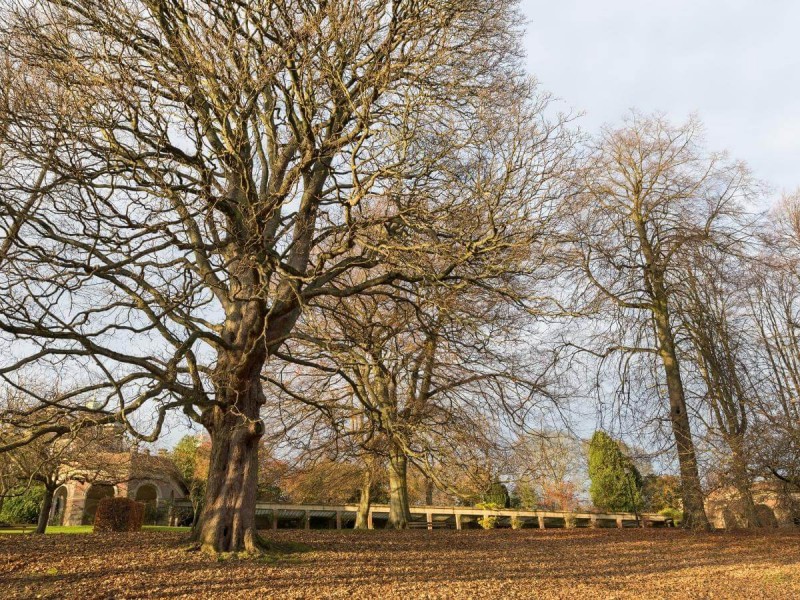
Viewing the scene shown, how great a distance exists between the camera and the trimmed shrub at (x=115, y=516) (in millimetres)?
13031

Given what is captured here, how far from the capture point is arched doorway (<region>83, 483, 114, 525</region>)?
2672 centimetres

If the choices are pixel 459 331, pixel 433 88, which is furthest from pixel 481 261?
pixel 433 88

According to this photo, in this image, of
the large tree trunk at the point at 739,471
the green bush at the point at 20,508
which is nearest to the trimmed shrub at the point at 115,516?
the large tree trunk at the point at 739,471

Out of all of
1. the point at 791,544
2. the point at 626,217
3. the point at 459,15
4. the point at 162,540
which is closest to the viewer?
the point at 459,15

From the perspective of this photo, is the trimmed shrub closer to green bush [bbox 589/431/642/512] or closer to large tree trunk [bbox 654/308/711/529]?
large tree trunk [bbox 654/308/711/529]

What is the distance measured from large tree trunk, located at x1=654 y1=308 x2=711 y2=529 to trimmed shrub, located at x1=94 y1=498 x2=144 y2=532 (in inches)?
467

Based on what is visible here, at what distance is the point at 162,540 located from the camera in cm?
837

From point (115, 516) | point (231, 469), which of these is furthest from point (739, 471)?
point (115, 516)

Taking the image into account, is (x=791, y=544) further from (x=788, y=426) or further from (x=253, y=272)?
(x=253, y=272)

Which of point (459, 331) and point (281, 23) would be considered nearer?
point (281, 23)

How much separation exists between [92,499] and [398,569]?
1005 inches

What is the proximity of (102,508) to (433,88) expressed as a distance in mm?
11471

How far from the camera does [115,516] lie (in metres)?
13.1

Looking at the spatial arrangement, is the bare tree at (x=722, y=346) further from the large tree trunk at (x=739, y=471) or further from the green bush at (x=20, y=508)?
the green bush at (x=20, y=508)
